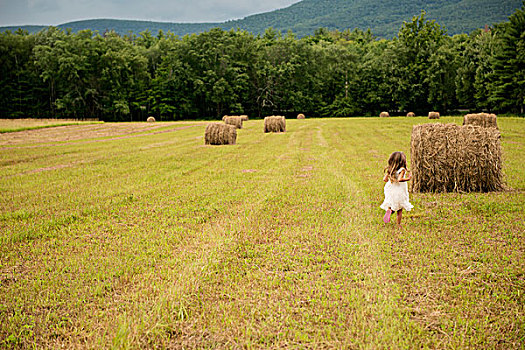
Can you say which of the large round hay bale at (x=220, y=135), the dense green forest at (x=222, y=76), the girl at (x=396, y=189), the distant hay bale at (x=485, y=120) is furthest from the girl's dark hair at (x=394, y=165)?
the dense green forest at (x=222, y=76)

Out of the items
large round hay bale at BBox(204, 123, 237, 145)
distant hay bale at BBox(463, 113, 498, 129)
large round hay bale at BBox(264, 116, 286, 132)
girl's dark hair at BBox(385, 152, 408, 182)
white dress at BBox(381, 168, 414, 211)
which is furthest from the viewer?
large round hay bale at BBox(264, 116, 286, 132)

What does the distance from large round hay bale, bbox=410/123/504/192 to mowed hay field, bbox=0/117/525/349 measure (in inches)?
18.2

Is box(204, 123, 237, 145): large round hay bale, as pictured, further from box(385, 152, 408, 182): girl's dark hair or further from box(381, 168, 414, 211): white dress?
box(381, 168, 414, 211): white dress

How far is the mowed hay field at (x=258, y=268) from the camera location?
3541 mm

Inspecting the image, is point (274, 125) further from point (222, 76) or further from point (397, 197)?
point (222, 76)

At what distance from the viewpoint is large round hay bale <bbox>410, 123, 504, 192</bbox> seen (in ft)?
28.7

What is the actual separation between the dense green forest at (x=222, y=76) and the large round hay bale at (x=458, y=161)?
5432 centimetres

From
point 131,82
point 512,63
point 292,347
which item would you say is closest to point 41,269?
point 292,347

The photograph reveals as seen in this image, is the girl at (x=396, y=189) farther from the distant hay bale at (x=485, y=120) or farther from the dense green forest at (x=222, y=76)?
the dense green forest at (x=222, y=76)

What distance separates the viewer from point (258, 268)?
4.87m

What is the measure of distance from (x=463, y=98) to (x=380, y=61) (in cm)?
1766

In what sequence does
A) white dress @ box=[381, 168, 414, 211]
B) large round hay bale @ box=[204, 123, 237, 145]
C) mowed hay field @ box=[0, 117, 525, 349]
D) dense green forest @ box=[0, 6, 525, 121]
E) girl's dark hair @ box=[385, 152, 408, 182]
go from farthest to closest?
dense green forest @ box=[0, 6, 525, 121] < large round hay bale @ box=[204, 123, 237, 145] < girl's dark hair @ box=[385, 152, 408, 182] < white dress @ box=[381, 168, 414, 211] < mowed hay field @ box=[0, 117, 525, 349]

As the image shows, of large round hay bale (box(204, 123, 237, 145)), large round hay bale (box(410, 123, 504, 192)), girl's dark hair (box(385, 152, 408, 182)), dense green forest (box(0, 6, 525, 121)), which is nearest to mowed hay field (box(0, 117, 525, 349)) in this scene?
large round hay bale (box(410, 123, 504, 192))

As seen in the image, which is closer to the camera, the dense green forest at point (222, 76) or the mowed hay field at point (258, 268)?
the mowed hay field at point (258, 268)
